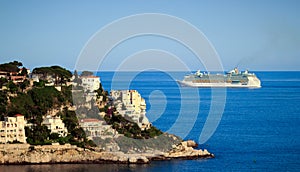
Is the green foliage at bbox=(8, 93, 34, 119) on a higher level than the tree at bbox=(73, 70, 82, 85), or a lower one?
lower

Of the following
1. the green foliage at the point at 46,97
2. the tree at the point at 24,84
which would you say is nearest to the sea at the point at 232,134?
the green foliage at the point at 46,97

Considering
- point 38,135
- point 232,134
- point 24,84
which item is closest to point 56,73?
point 24,84

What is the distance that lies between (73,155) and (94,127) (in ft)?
7.33

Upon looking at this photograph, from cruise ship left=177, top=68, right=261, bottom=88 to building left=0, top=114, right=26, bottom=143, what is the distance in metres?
39.1

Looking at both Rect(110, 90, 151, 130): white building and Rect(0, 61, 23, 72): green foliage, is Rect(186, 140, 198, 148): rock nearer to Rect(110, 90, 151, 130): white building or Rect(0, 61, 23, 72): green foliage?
Rect(110, 90, 151, 130): white building

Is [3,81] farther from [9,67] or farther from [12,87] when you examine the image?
[9,67]

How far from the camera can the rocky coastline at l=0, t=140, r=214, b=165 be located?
1714cm

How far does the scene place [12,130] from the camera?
18.0m

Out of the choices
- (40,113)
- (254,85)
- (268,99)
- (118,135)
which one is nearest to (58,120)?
(40,113)

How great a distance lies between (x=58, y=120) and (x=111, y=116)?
2670 millimetres

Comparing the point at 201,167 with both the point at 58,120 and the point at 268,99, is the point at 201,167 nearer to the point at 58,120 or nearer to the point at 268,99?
the point at 58,120

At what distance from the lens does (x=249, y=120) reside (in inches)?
1076

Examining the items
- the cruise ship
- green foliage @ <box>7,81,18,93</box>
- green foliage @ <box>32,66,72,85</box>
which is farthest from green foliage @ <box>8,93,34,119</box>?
the cruise ship

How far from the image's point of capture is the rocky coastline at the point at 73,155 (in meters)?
17.1
